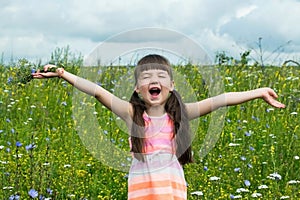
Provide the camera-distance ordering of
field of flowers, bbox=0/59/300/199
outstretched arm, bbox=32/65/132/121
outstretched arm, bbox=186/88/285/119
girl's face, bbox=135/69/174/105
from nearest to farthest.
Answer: girl's face, bbox=135/69/174/105 → outstretched arm, bbox=32/65/132/121 → outstretched arm, bbox=186/88/285/119 → field of flowers, bbox=0/59/300/199

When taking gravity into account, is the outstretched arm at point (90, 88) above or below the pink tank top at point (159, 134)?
above

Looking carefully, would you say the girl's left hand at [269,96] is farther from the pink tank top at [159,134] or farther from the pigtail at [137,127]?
the pigtail at [137,127]

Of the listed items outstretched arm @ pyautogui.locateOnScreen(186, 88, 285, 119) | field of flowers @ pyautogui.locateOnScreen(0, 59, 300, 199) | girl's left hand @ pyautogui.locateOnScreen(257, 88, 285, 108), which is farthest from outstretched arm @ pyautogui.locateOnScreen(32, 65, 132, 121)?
girl's left hand @ pyautogui.locateOnScreen(257, 88, 285, 108)

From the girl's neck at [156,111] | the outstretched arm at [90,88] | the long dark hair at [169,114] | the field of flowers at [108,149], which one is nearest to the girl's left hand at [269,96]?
the long dark hair at [169,114]

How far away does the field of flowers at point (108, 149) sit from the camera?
16.2 ft

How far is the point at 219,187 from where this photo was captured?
5.08 meters

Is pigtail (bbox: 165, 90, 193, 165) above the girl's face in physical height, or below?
below

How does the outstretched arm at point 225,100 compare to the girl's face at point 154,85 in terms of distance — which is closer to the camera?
the girl's face at point 154,85

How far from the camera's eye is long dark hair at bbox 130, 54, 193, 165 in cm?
340

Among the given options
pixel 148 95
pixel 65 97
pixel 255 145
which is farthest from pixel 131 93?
pixel 65 97

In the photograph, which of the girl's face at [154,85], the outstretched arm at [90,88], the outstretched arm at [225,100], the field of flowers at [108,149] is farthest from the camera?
the field of flowers at [108,149]

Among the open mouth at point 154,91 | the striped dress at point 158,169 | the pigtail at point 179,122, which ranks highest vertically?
the open mouth at point 154,91

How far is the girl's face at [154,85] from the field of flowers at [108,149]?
16.4 inches

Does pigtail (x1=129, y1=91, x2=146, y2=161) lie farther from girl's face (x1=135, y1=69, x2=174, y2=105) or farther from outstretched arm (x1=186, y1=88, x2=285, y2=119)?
outstretched arm (x1=186, y1=88, x2=285, y2=119)
